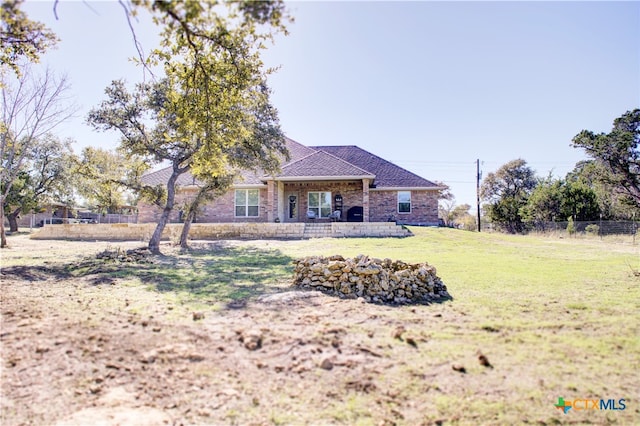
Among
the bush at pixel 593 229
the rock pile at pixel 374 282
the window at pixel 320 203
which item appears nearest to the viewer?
the rock pile at pixel 374 282

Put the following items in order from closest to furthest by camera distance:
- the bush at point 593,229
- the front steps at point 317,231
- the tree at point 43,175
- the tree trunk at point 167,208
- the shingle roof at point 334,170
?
the tree trunk at point 167,208
the front steps at point 317,231
the shingle roof at point 334,170
the bush at point 593,229
the tree at point 43,175

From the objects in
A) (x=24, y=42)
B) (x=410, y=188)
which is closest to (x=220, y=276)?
(x=24, y=42)

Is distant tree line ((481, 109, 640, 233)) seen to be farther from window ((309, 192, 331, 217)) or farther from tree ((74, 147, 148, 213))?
tree ((74, 147, 148, 213))

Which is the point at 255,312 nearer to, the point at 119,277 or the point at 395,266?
the point at 395,266

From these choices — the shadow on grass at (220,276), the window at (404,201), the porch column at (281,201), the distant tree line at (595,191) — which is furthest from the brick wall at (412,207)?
the shadow on grass at (220,276)

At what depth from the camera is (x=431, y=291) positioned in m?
5.33

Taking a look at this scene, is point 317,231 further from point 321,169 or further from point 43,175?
point 43,175

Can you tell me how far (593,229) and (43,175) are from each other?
1504 inches

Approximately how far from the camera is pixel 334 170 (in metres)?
20.6

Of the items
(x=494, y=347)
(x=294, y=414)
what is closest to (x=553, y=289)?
(x=494, y=347)

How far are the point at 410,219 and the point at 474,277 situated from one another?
1558cm

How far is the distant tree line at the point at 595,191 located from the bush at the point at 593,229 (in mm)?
3323

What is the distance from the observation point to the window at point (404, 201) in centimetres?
2223

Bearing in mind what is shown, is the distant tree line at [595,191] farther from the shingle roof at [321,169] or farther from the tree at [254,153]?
the tree at [254,153]
